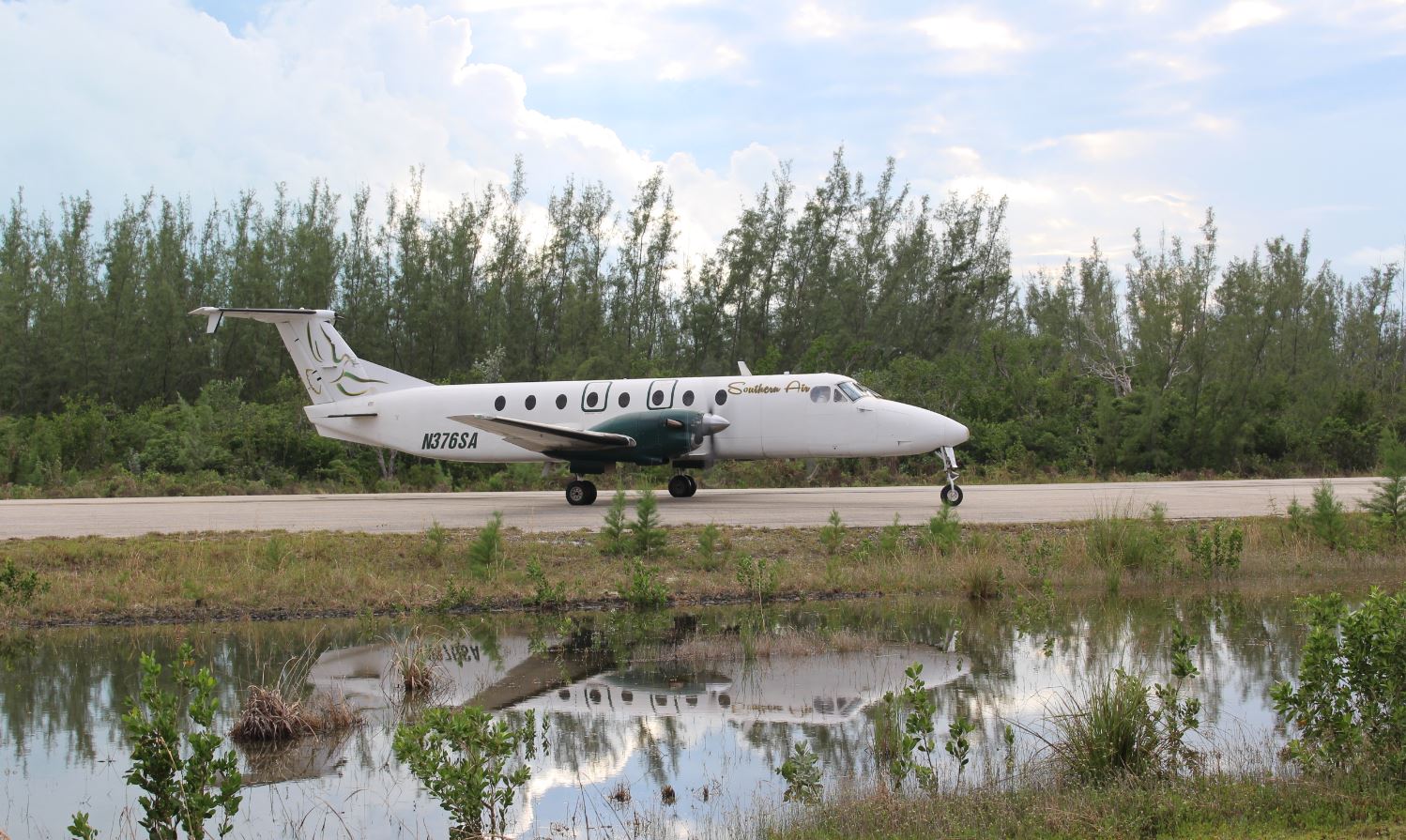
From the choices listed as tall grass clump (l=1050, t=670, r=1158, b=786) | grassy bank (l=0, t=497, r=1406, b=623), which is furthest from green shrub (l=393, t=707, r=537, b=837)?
grassy bank (l=0, t=497, r=1406, b=623)

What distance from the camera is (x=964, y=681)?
376 inches

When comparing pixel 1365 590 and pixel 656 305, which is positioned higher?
pixel 656 305

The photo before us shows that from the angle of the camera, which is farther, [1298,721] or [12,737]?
[12,737]

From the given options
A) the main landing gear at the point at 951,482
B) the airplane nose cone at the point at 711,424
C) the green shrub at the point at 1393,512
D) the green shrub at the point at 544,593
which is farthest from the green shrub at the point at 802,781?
the airplane nose cone at the point at 711,424

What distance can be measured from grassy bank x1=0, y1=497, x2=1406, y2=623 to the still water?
0.72 m

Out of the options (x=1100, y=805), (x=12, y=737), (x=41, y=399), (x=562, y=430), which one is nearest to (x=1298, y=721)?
(x=1100, y=805)

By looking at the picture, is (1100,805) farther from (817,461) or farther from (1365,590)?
(817,461)

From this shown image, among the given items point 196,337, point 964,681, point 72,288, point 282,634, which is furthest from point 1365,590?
point 72,288

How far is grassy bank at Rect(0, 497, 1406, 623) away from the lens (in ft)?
46.6

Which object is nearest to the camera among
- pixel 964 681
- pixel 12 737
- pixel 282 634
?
pixel 12 737

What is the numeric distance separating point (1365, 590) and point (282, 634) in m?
12.7

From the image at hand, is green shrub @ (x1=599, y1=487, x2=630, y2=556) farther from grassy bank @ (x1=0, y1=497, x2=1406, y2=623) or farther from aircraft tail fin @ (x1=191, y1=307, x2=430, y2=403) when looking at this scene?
aircraft tail fin @ (x1=191, y1=307, x2=430, y2=403)

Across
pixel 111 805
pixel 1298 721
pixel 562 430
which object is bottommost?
pixel 111 805

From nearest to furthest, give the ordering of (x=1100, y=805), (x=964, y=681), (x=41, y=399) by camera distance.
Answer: (x=1100, y=805) → (x=964, y=681) → (x=41, y=399)
